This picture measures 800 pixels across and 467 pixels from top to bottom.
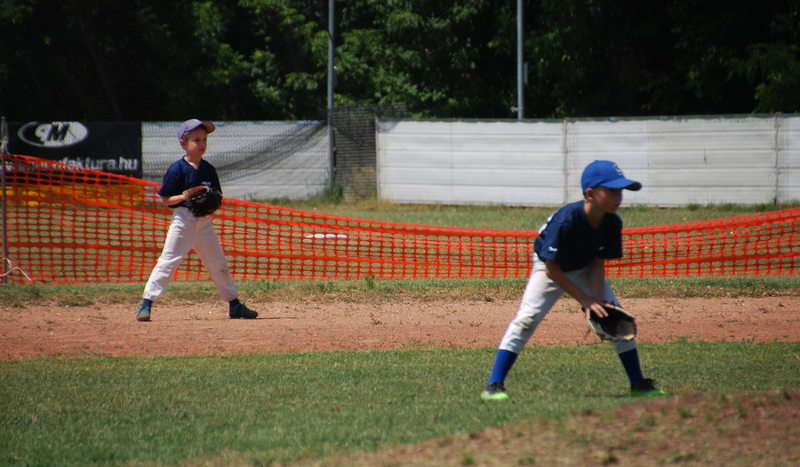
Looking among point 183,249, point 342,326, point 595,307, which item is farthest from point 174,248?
point 595,307

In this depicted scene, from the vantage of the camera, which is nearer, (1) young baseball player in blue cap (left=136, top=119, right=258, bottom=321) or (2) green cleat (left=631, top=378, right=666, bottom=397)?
(2) green cleat (left=631, top=378, right=666, bottom=397)

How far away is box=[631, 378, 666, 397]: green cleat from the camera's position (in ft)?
18.2

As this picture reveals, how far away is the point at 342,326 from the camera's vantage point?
344 inches

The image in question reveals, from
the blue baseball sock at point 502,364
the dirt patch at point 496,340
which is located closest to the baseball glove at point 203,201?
the dirt patch at point 496,340

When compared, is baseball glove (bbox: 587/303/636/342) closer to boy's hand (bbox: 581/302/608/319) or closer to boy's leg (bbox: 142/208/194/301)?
boy's hand (bbox: 581/302/608/319)

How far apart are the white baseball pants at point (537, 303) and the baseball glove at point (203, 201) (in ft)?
12.1

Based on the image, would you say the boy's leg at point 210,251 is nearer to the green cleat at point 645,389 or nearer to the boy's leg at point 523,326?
the boy's leg at point 523,326

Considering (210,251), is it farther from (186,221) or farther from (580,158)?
(580,158)

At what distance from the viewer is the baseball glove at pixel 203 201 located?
8.32 meters

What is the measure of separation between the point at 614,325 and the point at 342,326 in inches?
148

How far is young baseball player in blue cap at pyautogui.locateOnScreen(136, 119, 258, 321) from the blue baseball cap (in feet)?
13.5

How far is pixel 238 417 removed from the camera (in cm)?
539

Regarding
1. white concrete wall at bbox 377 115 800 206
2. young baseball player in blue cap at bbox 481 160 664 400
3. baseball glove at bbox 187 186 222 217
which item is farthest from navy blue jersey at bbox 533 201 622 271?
white concrete wall at bbox 377 115 800 206

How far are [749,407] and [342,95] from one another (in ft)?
96.7
